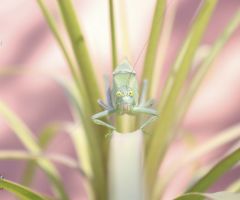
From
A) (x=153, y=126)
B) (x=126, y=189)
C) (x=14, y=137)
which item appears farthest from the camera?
(x=14, y=137)

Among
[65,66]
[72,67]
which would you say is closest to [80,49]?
[72,67]

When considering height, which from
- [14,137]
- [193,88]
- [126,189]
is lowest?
[126,189]

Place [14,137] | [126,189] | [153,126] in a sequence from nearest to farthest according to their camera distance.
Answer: [126,189]
[153,126]
[14,137]

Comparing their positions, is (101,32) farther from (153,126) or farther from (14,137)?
(153,126)

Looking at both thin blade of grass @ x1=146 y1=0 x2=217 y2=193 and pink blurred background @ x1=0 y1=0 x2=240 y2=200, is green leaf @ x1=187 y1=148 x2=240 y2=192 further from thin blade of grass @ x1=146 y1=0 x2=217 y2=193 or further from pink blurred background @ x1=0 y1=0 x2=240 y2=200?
pink blurred background @ x1=0 y1=0 x2=240 y2=200

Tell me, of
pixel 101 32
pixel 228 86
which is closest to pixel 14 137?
pixel 101 32

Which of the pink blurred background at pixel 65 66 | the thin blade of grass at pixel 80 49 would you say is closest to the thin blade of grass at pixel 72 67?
the thin blade of grass at pixel 80 49
